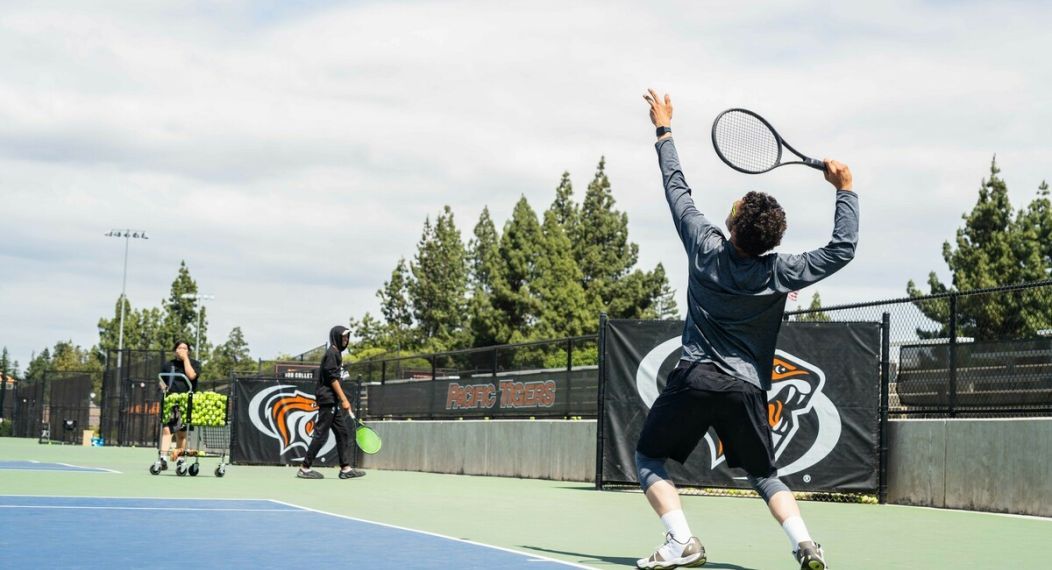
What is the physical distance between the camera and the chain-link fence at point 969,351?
11758mm

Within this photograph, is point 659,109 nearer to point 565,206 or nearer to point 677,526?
point 677,526

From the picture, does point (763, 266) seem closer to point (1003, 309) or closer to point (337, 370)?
point (1003, 309)

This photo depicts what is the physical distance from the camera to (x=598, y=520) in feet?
32.6

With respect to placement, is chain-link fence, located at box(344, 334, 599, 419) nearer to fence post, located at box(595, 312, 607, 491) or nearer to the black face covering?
fence post, located at box(595, 312, 607, 491)

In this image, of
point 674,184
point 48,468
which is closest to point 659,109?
point 674,184

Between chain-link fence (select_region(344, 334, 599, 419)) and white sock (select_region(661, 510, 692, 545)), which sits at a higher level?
chain-link fence (select_region(344, 334, 599, 419))

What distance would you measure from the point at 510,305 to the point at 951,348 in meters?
48.3

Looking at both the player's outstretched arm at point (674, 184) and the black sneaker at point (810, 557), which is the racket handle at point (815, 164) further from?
the black sneaker at point (810, 557)

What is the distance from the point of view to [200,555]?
6.74m

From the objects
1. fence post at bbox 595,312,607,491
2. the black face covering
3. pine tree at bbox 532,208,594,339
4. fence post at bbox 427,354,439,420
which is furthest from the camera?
pine tree at bbox 532,208,594,339

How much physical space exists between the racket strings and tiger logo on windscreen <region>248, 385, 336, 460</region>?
14.3 m

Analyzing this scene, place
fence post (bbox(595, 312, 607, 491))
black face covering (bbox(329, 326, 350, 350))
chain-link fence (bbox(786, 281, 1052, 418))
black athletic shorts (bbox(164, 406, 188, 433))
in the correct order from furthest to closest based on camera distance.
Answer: black face covering (bbox(329, 326, 350, 350)), black athletic shorts (bbox(164, 406, 188, 433)), fence post (bbox(595, 312, 607, 491)), chain-link fence (bbox(786, 281, 1052, 418))

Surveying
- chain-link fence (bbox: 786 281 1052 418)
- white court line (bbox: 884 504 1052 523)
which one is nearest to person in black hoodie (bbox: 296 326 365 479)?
chain-link fence (bbox: 786 281 1052 418)

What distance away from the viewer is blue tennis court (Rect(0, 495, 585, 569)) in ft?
21.3
